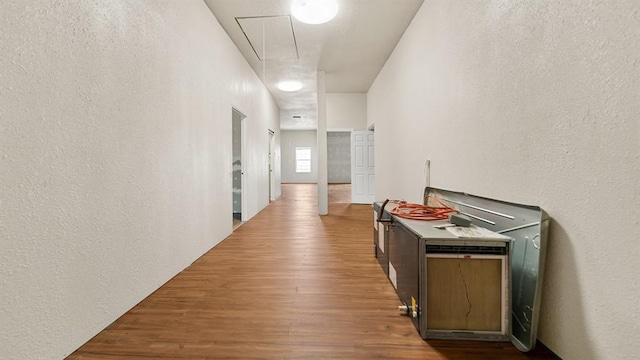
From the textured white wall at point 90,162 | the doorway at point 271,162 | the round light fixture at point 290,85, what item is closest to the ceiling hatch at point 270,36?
the textured white wall at point 90,162

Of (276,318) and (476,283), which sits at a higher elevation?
(476,283)

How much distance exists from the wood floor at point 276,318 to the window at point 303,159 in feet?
39.4

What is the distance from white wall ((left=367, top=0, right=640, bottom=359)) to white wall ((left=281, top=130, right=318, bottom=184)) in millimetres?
12637

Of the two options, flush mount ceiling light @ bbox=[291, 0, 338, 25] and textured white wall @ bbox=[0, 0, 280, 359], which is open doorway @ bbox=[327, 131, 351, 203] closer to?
flush mount ceiling light @ bbox=[291, 0, 338, 25]

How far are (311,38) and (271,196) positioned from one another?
4792 millimetres

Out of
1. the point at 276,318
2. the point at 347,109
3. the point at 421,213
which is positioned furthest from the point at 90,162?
the point at 347,109

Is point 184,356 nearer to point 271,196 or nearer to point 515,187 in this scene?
point 515,187

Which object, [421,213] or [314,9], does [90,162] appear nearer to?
[421,213]

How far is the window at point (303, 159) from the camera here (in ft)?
48.8

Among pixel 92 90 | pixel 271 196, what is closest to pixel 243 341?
pixel 92 90

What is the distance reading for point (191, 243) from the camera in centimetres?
274

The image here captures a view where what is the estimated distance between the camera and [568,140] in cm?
127

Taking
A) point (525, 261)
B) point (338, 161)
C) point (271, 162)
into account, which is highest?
point (338, 161)

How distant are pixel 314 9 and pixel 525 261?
9.97 feet
